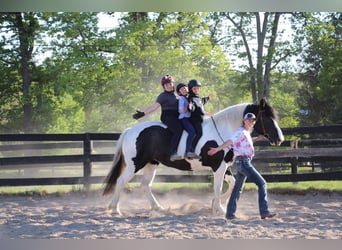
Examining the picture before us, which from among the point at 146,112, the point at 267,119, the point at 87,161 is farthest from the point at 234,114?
the point at 87,161

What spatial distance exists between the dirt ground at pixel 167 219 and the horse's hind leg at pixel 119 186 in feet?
0.33

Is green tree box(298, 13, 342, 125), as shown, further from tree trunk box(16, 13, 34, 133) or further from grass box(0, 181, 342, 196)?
tree trunk box(16, 13, 34, 133)

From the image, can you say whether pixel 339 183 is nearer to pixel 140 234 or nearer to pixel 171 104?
pixel 171 104

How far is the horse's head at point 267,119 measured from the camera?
5201 millimetres

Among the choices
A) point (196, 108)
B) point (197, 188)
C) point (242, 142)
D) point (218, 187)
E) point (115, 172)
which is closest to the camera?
Result: point (242, 142)

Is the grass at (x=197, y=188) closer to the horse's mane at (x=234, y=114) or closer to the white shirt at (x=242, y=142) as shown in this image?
the horse's mane at (x=234, y=114)

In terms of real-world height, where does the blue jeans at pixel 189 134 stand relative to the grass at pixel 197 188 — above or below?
above

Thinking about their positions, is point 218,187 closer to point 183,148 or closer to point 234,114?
point 183,148

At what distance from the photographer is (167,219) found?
5059 mm

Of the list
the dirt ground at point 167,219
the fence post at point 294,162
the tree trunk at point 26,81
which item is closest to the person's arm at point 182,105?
the dirt ground at point 167,219

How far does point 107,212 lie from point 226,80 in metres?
4.61

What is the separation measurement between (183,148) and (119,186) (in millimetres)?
848

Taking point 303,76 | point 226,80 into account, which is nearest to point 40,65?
point 226,80

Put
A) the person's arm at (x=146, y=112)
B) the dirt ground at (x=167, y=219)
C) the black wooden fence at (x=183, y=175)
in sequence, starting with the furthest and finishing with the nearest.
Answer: the black wooden fence at (x=183, y=175) < the person's arm at (x=146, y=112) < the dirt ground at (x=167, y=219)
